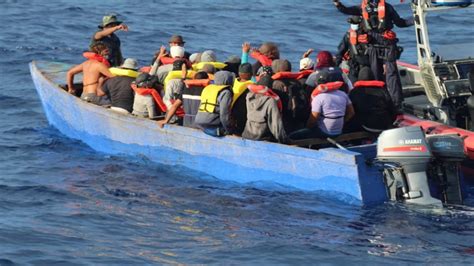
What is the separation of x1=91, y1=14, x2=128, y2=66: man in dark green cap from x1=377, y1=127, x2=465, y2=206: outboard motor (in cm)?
549

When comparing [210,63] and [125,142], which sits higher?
[210,63]

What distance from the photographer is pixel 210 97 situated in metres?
13.7


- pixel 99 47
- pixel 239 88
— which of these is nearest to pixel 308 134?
pixel 239 88

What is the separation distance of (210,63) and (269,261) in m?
5.20

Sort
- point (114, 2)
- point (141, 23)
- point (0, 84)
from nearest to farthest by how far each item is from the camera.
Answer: point (0, 84) < point (141, 23) < point (114, 2)

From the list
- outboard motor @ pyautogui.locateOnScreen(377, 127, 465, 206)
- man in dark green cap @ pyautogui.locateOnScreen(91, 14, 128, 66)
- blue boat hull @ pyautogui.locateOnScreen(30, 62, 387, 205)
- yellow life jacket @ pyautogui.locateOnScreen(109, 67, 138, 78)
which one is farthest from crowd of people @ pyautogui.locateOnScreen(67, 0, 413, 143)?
outboard motor @ pyautogui.locateOnScreen(377, 127, 465, 206)

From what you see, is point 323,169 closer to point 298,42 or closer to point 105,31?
point 105,31

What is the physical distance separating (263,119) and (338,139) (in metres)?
1.06

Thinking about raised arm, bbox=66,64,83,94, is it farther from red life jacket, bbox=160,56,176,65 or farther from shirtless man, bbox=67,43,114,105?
red life jacket, bbox=160,56,176,65

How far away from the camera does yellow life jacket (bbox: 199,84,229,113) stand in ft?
44.8

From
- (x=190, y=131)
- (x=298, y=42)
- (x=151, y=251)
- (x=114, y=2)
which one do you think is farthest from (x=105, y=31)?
(x=114, y=2)

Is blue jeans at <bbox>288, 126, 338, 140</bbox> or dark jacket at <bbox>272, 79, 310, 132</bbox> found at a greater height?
dark jacket at <bbox>272, 79, 310, 132</bbox>

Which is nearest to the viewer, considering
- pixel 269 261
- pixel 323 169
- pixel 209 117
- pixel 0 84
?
pixel 269 261

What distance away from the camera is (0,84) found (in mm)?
20469
